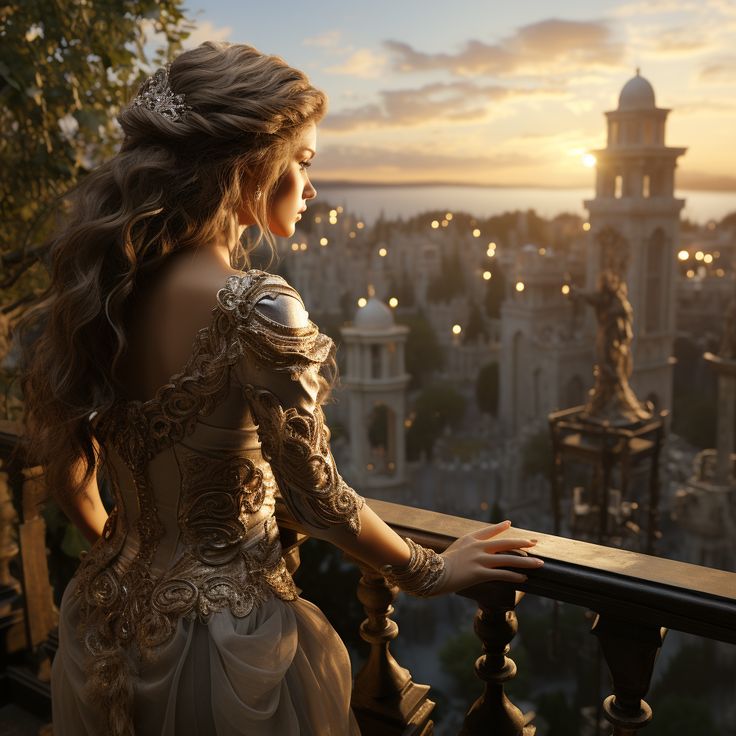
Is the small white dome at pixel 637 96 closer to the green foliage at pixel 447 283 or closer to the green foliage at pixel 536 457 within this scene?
the green foliage at pixel 536 457

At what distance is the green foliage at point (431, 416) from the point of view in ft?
78.8

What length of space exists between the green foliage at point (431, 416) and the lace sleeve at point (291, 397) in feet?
74.3

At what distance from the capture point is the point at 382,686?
144 cm

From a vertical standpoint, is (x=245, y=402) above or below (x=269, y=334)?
below

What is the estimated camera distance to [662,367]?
20484mm

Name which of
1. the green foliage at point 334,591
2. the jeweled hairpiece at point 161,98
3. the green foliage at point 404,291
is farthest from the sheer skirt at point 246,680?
the green foliage at point 404,291

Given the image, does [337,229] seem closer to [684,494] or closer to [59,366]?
[684,494]

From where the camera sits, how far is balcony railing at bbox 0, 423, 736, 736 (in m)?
1.03

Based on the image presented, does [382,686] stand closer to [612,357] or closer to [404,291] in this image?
[612,357]

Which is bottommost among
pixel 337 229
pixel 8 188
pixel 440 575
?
pixel 440 575

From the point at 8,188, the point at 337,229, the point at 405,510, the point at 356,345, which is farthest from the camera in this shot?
the point at 337,229

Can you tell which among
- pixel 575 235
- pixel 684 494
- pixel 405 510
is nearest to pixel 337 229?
pixel 575 235

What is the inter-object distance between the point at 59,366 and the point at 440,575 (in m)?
0.64

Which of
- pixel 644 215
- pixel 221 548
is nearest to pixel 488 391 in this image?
pixel 644 215
